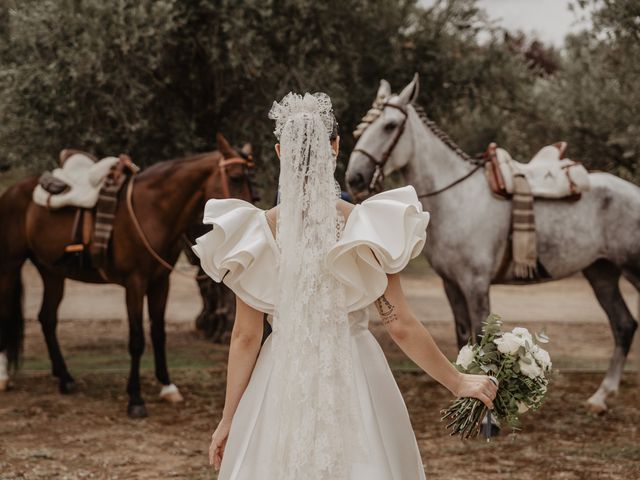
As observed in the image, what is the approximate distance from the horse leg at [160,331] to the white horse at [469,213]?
6.98ft

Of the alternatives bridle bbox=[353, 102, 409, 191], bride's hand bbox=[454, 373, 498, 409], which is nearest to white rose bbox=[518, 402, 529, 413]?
bride's hand bbox=[454, 373, 498, 409]

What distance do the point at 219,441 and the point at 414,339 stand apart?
81 cm

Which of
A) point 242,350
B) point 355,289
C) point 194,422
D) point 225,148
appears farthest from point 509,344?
point 225,148

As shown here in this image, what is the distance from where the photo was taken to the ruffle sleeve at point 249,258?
2.83 metres

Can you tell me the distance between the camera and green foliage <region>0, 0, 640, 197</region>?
8.50 meters

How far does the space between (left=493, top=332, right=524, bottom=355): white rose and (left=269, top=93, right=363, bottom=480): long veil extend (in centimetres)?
74

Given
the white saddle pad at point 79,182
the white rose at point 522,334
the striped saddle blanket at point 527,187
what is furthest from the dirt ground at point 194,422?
the white rose at point 522,334

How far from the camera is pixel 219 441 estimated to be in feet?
9.83

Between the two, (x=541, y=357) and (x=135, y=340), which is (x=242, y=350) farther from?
(x=135, y=340)

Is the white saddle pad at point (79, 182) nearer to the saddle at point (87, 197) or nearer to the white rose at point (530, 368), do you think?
the saddle at point (87, 197)

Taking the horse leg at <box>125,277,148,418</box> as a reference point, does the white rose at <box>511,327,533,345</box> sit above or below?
above

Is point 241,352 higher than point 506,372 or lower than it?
higher

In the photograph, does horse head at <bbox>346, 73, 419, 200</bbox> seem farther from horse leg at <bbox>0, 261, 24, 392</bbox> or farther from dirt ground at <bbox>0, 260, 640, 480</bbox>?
horse leg at <bbox>0, 261, 24, 392</bbox>

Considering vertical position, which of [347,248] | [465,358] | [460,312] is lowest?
[460,312]
